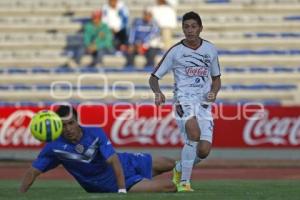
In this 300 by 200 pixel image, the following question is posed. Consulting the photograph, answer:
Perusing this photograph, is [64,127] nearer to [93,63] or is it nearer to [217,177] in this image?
[217,177]

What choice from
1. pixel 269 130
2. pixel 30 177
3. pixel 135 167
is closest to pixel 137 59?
pixel 269 130

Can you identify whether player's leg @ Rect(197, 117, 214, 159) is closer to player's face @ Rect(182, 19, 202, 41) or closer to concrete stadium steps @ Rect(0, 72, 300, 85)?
player's face @ Rect(182, 19, 202, 41)

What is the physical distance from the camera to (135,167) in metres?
11.9

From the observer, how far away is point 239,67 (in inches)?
985

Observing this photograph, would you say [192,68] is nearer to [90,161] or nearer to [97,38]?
[90,161]

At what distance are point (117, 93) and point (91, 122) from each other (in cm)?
204

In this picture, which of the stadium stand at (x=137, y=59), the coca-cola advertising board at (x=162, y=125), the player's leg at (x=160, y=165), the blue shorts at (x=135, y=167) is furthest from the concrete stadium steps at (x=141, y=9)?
the blue shorts at (x=135, y=167)

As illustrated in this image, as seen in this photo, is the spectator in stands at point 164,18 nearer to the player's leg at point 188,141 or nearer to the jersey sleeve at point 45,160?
the player's leg at point 188,141

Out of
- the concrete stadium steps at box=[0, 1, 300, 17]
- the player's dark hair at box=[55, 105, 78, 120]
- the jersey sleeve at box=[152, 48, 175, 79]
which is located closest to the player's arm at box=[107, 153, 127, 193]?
the player's dark hair at box=[55, 105, 78, 120]

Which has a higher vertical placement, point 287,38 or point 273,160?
point 287,38

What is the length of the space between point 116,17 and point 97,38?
0.76 meters

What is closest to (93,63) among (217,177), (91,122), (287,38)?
(91,122)

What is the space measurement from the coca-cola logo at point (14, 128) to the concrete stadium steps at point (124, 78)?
2652mm

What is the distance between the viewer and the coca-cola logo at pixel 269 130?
71.5ft
